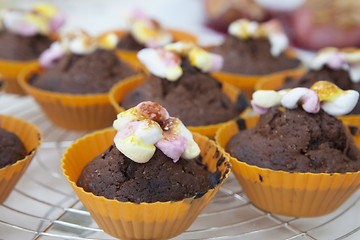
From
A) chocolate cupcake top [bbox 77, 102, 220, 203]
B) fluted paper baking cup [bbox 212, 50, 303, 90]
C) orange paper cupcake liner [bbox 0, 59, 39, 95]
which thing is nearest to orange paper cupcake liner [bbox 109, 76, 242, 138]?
fluted paper baking cup [bbox 212, 50, 303, 90]

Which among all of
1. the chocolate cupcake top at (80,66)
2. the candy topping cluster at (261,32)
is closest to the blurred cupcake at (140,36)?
the chocolate cupcake top at (80,66)

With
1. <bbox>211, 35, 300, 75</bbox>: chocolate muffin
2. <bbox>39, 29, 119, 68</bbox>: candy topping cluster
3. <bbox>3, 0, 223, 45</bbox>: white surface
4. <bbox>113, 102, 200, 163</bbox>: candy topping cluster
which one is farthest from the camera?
<bbox>3, 0, 223, 45</bbox>: white surface

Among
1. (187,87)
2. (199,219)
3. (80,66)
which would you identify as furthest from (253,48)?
(199,219)

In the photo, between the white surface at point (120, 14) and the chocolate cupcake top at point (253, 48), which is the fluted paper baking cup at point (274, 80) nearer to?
the chocolate cupcake top at point (253, 48)

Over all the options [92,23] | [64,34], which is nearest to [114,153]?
[64,34]

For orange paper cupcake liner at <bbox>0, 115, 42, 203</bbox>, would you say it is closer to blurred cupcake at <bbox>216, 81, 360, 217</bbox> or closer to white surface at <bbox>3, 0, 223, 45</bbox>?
blurred cupcake at <bbox>216, 81, 360, 217</bbox>

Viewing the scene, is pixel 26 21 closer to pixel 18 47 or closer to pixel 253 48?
pixel 18 47

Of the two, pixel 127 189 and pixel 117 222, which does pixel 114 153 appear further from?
pixel 117 222
